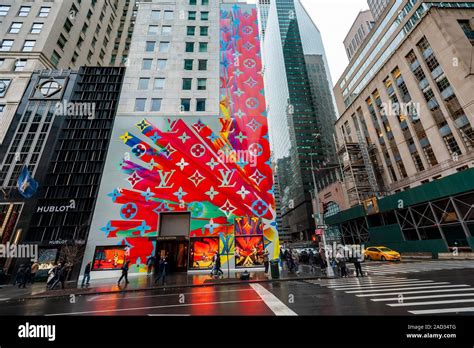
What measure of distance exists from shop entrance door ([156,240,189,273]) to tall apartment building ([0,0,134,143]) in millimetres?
27601

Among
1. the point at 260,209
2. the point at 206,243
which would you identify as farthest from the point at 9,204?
the point at 260,209

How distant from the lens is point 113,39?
169ft

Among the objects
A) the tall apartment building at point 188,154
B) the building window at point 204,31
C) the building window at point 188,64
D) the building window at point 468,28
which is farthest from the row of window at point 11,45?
the building window at point 468,28

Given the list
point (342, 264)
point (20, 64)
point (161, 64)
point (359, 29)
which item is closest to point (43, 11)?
point (20, 64)

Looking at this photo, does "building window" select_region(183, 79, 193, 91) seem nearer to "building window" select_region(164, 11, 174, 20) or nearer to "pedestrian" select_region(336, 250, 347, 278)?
"building window" select_region(164, 11, 174, 20)

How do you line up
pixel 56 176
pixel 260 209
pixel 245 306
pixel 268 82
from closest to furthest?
pixel 245 306
pixel 260 209
pixel 56 176
pixel 268 82

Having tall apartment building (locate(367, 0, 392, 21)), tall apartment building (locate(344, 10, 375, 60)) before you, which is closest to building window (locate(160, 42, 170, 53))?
tall apartment building (locate(344, 10, 375, 60))

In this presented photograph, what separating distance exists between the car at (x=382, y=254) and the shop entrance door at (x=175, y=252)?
22783mm

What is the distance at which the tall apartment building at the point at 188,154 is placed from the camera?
65.6 feet

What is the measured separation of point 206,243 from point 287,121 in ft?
334

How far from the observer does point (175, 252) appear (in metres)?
20.3

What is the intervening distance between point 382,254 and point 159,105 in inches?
1289

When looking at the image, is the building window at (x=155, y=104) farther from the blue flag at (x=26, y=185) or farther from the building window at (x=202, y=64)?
the blue flag at (x=26, y=185)

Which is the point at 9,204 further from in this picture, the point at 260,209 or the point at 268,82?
the point at 268,82
